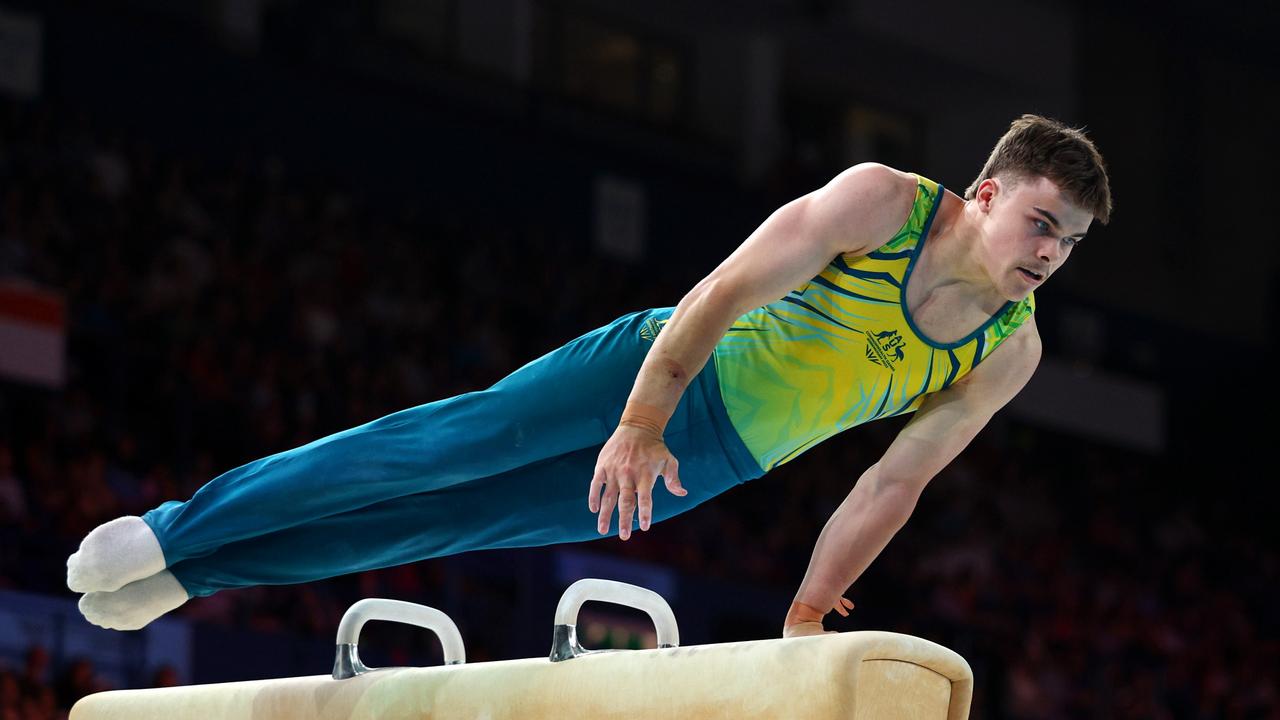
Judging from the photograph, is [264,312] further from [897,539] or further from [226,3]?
[897,539]

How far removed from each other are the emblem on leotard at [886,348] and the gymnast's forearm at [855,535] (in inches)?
9.1

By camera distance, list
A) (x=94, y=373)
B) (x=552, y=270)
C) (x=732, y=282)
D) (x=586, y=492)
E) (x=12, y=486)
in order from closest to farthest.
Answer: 1. (x=732, y=282)
2. (x=586, y=492)
3. (x=12, y=486)
4. (x=94, y=373)
5. (x=552, y=270)

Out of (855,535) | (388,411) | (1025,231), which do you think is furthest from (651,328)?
(388,411)

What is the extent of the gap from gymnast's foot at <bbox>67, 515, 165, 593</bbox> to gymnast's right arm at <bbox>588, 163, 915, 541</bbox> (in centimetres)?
102

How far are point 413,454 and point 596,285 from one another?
855 centimetres

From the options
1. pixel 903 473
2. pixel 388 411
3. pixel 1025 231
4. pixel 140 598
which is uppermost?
pixel 1025 231

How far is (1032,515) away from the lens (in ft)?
43.3

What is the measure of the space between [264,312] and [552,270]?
3.06 meters

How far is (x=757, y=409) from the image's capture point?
3016mm

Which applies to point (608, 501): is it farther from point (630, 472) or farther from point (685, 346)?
point (685, 346)

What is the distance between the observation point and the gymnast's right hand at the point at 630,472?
249 centimetres

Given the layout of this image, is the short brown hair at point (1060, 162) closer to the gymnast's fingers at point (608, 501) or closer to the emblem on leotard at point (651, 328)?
the emblem on leotard at point (651, 328)

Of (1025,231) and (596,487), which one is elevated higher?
(1025,231)

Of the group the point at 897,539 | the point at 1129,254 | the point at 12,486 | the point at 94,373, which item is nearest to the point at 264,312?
the point at 94,373
